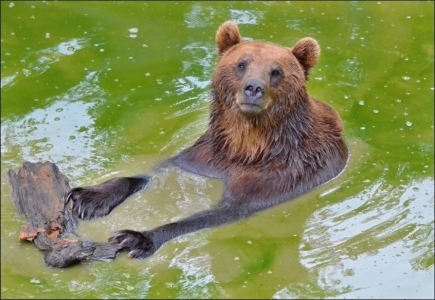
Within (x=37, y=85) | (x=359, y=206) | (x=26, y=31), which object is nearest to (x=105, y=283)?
(x=359, y=206)

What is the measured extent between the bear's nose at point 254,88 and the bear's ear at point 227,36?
0.86 metres

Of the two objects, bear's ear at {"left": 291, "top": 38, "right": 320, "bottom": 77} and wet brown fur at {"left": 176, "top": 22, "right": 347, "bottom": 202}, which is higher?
bear's ear at {"left": 291, "top": 38, "right": 320, "bottom": 77}

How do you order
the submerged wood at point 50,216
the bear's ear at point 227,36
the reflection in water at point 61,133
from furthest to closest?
the reflection in water at point 61,133
the bear's ear at point 227,36
the submerged wood at point 50,216

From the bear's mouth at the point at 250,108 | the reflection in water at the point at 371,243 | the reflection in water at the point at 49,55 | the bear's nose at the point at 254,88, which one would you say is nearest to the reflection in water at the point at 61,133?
the reflection in water at the point at 49,55

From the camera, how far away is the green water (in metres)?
6.01

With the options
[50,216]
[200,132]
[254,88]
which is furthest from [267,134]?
[50,216]

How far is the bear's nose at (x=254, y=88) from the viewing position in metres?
6.58

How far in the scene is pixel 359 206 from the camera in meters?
7.02

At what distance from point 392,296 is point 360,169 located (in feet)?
6.50

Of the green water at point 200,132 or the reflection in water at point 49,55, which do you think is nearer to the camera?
the green water at point 200,132

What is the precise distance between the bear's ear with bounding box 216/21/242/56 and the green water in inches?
44.7

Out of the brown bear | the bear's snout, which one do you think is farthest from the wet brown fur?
the bear's snout

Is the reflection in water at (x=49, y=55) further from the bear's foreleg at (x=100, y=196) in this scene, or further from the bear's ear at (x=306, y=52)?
the bear's ear at (x=306, y=52)

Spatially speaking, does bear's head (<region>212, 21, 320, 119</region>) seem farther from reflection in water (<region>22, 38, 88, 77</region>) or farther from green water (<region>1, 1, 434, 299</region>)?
reflection in water (<region>22, 38, 88, 77</region>)
